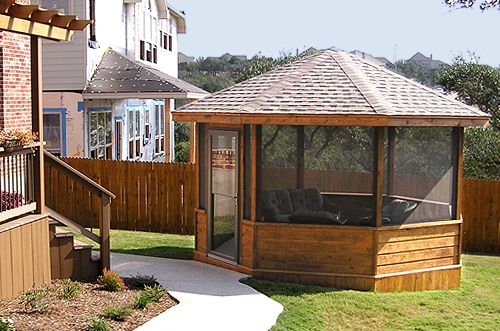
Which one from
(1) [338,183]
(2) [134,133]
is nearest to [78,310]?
(1) [338,183]

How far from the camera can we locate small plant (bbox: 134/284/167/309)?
28.1ft

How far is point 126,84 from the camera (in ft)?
61.2

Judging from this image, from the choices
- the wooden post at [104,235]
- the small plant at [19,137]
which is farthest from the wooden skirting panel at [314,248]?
the small plant at [19,137]

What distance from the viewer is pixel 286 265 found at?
34.8 feet

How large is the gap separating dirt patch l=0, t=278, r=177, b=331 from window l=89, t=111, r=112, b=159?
32.9 ft

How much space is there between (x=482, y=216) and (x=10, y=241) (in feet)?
35.3

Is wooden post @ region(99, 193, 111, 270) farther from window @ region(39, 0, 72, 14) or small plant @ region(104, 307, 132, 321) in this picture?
window @ region(39, 0, 72, 14)

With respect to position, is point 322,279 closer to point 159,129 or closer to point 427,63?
point 159,129

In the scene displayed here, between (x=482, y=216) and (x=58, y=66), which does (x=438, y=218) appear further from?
(x=58, y=66)

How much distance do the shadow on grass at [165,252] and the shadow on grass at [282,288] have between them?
7.54ft

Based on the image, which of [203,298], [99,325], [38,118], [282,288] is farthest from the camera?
[282,288]

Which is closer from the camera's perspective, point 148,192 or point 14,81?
point 14,81

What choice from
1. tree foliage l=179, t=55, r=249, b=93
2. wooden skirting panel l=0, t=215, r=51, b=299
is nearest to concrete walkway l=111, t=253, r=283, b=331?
wooden skirting panel l=0, t=215, r=51, b=299

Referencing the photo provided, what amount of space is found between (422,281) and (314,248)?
1899mm
